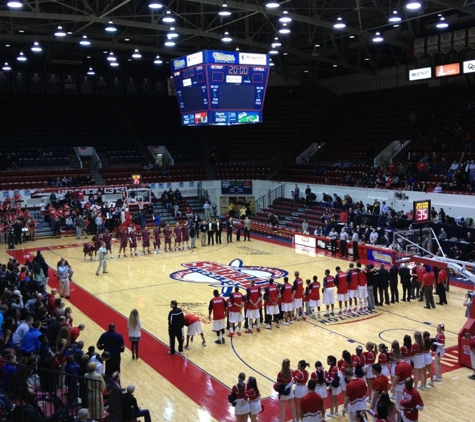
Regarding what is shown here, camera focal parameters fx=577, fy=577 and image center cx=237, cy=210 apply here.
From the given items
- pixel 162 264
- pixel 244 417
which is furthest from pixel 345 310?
pixel 162 264

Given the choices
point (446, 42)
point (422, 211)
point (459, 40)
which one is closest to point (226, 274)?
point (422, 211)

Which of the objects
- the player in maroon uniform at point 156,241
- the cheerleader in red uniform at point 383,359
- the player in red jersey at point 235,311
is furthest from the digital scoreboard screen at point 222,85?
the cheerleader in red uniform at point 383,359

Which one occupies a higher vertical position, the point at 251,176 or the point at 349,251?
the point at 251,176

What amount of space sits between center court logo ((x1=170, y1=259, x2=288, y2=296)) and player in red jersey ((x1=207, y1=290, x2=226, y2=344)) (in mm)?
4605

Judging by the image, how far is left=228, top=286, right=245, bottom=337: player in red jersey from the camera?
14602 mm

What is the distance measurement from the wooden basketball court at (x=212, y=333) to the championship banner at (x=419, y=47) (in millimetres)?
10664

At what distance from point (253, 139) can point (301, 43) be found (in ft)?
28.0

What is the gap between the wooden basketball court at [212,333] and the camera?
11.2 m

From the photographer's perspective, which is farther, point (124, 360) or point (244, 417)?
point (124, 360)

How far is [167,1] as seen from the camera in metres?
27.4

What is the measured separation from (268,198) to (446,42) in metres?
15.1

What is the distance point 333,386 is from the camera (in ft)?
33.9

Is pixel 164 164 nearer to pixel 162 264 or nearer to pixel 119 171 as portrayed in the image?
pixel 119 171

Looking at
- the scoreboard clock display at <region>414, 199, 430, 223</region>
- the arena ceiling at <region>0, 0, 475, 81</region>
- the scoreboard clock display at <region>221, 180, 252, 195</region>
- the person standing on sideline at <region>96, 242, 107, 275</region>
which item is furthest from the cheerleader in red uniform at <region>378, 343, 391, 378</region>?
the scoreboard clock display at <region>221, 180, 252, 195</region>
